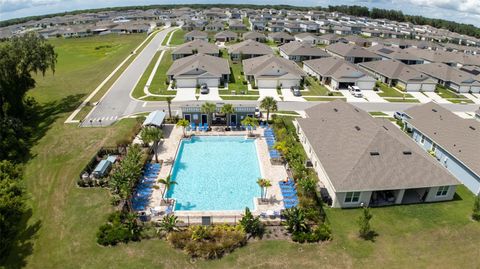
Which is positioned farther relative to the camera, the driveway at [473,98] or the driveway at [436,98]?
the driveway at [473,98]

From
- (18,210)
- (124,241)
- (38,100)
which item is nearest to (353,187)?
(124,241)

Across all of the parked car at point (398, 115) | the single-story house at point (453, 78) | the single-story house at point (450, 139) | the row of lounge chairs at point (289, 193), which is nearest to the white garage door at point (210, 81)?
the parked car at point (398, 115)

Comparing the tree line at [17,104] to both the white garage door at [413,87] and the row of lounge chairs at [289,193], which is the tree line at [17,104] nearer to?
the row of lounge chairs at [289,193]

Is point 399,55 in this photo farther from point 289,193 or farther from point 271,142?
point 289,193

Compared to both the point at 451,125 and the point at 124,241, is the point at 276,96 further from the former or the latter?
the point at 124,241

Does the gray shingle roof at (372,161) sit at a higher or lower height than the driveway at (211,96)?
higher

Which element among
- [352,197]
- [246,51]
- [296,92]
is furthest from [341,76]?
[352,197]
